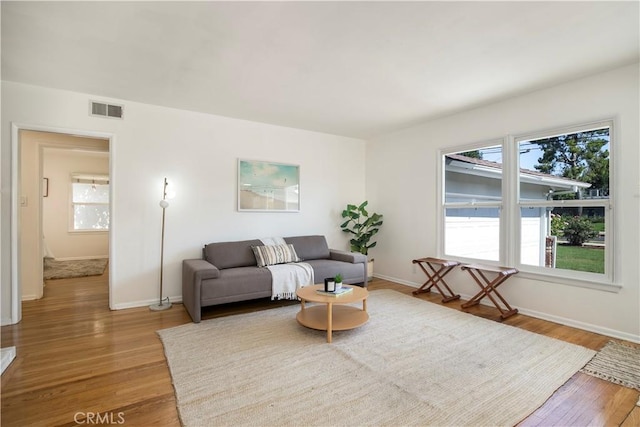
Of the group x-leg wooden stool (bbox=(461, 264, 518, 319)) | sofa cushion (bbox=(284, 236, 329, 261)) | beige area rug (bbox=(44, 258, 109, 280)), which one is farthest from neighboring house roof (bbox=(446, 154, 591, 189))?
beige area rug (bbox=(44, 258, 109, 280))

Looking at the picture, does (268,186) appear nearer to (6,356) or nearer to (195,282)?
(195,282)

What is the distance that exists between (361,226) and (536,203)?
2.70 metres

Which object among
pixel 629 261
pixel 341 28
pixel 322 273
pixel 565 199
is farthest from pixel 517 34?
pixel 322 273

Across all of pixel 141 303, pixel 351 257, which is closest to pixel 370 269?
pixel 351 257

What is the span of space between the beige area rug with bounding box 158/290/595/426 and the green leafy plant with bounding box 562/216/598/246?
1.21 meters

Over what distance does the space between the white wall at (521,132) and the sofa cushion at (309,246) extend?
1275 millimetres

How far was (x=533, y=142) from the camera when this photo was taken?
3654mm

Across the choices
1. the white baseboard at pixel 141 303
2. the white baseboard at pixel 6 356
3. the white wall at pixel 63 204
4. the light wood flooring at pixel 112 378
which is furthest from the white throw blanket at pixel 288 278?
the white wall at pixel 63 204

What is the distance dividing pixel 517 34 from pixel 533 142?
1.75 meters

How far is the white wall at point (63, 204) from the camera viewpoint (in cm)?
705

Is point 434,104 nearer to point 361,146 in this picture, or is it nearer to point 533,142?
point 533,142

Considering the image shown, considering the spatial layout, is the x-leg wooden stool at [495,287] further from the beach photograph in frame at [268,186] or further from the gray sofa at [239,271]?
the beach photograph in frame at [268,186]

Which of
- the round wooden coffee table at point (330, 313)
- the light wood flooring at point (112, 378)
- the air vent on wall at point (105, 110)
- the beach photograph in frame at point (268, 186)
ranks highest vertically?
the air vent on wall at point (105, 110)

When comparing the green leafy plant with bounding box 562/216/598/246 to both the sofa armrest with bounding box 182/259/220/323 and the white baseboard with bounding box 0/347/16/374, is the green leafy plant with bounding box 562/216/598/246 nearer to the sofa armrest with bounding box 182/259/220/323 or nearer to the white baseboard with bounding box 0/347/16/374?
the sofa armrest with bounding box 182/259/220/323
